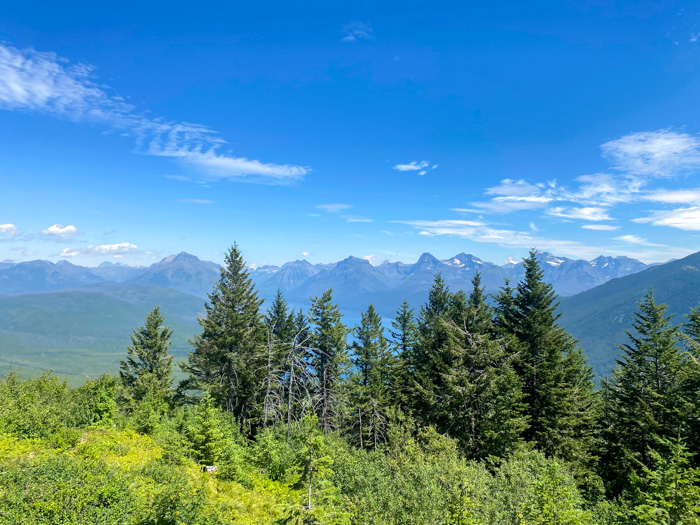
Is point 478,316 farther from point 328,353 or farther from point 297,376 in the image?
point 297,376

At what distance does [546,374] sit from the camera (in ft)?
81.8

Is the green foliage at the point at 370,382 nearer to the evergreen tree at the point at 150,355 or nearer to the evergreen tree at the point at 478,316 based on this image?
the evergreen tree at the point at 478,316

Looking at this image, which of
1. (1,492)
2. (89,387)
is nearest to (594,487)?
(1,492)

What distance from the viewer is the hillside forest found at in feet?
30.1

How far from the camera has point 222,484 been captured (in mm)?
14078

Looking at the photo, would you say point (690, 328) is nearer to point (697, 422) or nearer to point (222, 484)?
point (697, 422)

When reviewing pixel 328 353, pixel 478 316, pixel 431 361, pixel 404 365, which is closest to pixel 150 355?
pixel 328 353

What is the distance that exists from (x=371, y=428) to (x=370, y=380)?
4.07 metres

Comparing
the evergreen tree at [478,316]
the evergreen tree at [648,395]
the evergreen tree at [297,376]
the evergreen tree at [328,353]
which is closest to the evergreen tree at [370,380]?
the evergreen tree at [328,353]

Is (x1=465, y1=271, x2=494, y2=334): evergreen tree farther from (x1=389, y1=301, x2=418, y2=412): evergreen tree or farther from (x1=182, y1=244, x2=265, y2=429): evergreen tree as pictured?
(x1=182, y1=244, x2=265, y2=429): evergreen tree

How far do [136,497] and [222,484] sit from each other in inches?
203

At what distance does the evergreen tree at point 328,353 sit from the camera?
2844cm

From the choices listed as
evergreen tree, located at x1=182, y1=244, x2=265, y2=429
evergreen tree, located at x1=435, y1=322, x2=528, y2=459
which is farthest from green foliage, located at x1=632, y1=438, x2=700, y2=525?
evergreen tree, located at x1=182, y1=244, x2=265, y2=429

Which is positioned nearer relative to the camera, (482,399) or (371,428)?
(482,399)
